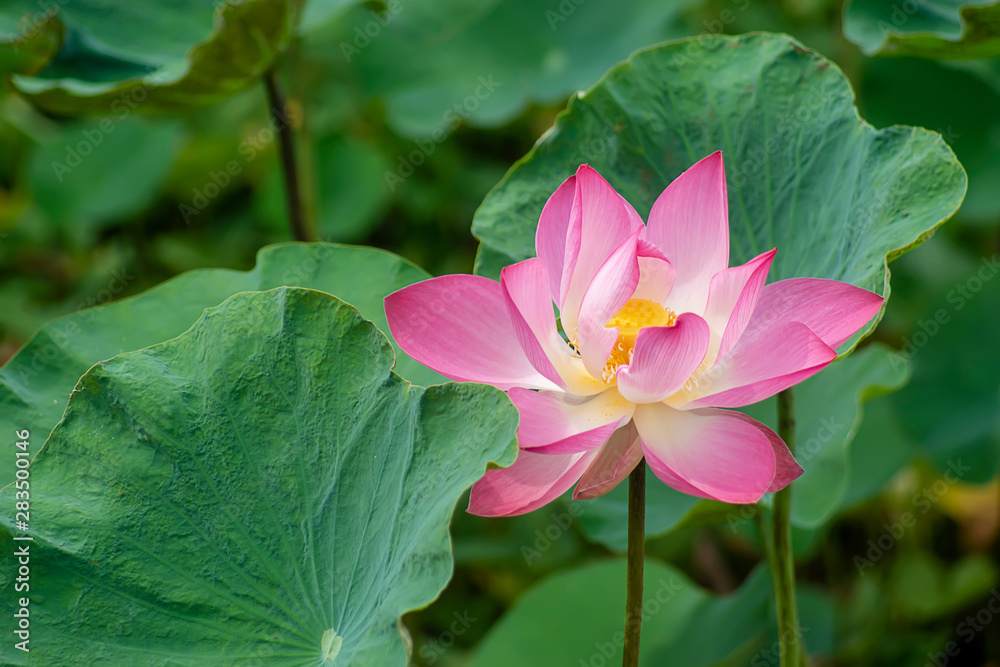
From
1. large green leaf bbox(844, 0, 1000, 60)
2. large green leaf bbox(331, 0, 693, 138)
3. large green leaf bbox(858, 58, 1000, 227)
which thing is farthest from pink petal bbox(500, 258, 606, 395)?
large green leaf bbox(858, 58, 1000, 227)

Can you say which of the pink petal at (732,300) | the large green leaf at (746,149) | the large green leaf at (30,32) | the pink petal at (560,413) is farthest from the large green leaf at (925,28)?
the large green leaf at (30,32)

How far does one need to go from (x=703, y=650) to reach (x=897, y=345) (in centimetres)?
100

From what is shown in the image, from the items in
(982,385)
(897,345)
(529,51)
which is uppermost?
(529,51)

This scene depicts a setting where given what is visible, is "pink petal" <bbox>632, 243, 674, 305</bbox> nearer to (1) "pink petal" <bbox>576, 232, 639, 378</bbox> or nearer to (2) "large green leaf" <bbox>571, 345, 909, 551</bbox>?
(1) "pink petal" <bbox>576, 232, 639, 378</bbox>

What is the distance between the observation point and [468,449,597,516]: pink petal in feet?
2.03

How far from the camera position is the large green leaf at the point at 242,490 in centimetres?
65

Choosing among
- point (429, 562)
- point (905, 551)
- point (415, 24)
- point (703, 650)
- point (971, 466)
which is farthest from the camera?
point (415, 24)

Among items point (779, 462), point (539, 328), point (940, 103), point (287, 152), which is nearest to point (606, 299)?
point (539, 328)

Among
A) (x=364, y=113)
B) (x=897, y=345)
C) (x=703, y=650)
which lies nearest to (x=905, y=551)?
(x=897, y=345)

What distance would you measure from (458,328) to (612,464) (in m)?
0.15

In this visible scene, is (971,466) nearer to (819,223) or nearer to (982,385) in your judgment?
(982,385)

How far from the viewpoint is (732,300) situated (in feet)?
2.10

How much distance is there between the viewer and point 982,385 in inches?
58.5

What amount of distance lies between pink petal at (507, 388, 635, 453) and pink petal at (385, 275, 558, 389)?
0.04 meters
